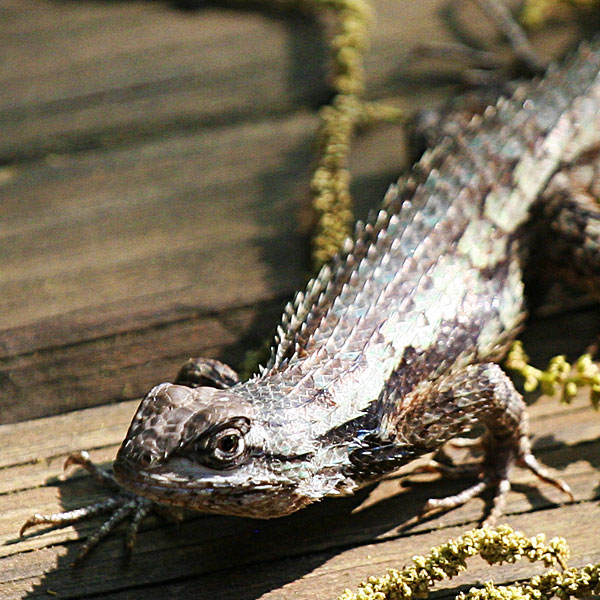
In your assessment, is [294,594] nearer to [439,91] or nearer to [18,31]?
[439,91]

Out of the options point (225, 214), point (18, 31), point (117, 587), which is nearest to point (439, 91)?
point (225, 214)

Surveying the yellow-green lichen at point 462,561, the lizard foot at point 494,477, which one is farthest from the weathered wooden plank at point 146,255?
the yellow-green lichen at point 462,561

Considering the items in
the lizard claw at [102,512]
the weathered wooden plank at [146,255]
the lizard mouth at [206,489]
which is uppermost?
the weathered wooden plank at [146,255]

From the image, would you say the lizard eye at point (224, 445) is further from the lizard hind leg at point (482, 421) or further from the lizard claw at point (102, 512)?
the lizard hind leg at point (482, 421)

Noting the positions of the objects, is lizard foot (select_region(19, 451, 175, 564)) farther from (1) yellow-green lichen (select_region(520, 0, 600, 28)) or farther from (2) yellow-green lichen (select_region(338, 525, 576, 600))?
(1) yellow-green lichen (select_region(520, 0, 600, 28))

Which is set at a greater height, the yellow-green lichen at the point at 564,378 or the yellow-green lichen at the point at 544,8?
the yellow-green lichen at the point at 544,8

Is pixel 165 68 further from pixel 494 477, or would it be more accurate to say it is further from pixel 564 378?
pixel 494 477
